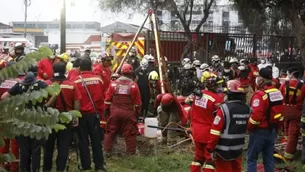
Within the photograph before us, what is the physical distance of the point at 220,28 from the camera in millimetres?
35781

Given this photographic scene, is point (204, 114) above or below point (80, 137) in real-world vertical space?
above

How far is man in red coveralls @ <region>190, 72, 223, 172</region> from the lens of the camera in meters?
6.75

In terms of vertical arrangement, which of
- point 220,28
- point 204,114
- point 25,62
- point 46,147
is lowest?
point 46,147

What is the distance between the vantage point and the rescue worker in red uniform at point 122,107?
8.87m

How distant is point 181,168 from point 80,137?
1.95 meters

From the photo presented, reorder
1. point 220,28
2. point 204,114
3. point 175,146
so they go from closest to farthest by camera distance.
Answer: point 204,114 < point 175,146 < point 220,28

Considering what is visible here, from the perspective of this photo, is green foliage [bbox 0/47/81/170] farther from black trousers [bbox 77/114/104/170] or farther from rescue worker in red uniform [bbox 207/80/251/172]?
black trousers [bbox 77/114/104/170]

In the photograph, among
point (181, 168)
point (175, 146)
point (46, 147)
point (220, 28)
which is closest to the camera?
point (46, 147)

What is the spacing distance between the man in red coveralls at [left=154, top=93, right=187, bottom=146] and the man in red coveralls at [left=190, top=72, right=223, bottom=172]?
10.2 ft

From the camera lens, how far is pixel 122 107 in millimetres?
8930

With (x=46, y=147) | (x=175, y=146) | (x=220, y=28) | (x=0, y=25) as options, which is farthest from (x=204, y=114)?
(x=0, y=25)

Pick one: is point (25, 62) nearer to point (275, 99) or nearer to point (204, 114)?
point (204, 114)

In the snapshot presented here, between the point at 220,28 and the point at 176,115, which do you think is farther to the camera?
the point at 220,28

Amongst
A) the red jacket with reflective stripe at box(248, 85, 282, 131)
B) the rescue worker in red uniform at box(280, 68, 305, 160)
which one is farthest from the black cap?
the rescue worker in red uniform at box(280, 68, 305, 160)
